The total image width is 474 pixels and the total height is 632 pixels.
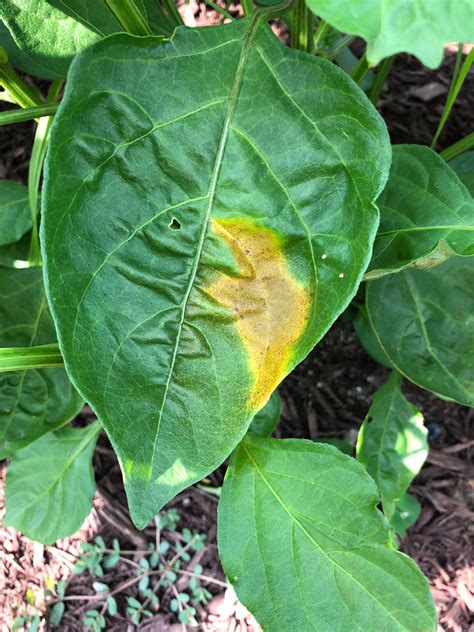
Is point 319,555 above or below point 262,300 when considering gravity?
below

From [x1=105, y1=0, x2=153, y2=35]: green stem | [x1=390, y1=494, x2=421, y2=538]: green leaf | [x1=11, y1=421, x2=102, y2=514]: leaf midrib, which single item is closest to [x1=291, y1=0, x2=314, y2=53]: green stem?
[x1=105, y1=0, x2=153, y2=35]: green stem

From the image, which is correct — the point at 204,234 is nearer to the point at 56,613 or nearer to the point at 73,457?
the point at 73,457

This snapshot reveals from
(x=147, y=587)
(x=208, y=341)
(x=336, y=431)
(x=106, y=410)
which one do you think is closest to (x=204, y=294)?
(x=208, y=341)

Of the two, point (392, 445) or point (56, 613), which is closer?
point (392, 445)

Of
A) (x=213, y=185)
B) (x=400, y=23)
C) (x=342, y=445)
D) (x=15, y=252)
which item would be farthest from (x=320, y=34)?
(x=342, y=445)

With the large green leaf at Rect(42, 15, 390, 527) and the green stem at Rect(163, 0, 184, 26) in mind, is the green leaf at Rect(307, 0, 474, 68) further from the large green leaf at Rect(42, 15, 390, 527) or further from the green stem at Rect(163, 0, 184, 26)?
the green stem at Rect(163, 0, 184, 26)

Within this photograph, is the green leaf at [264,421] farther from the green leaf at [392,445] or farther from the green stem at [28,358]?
the green stem at [28,358]

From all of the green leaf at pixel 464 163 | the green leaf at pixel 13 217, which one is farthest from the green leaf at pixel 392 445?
the green leaf at pixel 13 217
